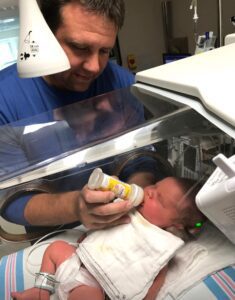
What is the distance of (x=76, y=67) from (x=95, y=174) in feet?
1.64

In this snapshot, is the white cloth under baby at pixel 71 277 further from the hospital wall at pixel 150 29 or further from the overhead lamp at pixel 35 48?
the hospital wall at pixel 150 29

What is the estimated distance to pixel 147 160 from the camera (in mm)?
862

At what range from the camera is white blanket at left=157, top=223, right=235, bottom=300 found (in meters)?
0.77

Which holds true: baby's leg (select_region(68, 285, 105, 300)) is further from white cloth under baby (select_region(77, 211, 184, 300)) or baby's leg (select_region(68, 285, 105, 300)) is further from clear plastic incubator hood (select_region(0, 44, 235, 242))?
clear plastic incubator hood (select_region(0, 44, 235, 242))

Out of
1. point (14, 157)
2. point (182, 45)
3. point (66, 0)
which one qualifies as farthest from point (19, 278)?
point (182, 45)

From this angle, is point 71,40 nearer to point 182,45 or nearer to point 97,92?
point 97,92

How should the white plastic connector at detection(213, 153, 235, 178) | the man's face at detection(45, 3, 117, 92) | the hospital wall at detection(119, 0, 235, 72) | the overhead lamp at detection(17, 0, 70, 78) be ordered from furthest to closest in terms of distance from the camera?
1. the hospital wall at detection(119, 0, 235, 72)
2. the man's face at detection(45, 3, 117, 92)
3. the overhead lamp at detection(17, 0, 70, 78)
4. the white plastic connector at detection(213, 153, 235, 178)

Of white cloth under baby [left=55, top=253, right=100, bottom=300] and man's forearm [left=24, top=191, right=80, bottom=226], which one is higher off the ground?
man's forearm [left=24, top=191, right=80, bottom=226]

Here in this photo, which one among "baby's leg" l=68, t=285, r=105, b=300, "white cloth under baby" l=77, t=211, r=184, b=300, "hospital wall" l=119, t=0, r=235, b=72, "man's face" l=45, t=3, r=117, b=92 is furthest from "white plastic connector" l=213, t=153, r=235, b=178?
"hospital wall" l=119, t=0, r=235, b=72

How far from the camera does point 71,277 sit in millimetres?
817

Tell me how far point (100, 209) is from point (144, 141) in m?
0.21

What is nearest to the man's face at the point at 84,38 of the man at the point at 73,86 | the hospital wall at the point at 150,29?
the man at the point at 73,86

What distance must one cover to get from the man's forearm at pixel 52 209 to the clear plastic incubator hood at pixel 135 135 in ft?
0.12

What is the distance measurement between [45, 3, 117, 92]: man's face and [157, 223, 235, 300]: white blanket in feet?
2.13
